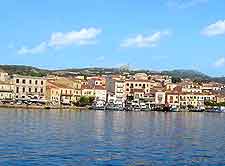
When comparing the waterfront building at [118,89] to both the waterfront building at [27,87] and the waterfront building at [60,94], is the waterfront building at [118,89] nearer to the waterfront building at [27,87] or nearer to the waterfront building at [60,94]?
the waterfront building at [60,94]

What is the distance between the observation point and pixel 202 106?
15175cm

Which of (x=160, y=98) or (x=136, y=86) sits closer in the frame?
(x=160, y=98)

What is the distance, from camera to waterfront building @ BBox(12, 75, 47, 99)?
4983 inches

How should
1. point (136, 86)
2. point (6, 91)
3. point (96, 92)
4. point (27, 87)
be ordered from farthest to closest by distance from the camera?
1. point (136, 86)
2. point (96, 92)
3. point (27, 87)
4. point (6, 91)

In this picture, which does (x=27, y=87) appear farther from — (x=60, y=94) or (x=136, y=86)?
(x=136, y=86)

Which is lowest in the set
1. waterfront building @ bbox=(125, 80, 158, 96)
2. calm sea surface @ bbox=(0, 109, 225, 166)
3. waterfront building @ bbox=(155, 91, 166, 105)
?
calm sea surface @ bbox=(0, 109, 225, 166)

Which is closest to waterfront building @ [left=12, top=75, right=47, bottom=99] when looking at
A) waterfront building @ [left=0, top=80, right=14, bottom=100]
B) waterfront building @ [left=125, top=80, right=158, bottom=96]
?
waterfront building @ [left=0, top=80, right=14, bottom=100]

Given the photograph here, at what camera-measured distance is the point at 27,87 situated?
127312 millimetres

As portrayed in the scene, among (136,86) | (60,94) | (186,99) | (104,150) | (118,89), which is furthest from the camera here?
(186,99)

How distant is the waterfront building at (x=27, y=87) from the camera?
415 feet

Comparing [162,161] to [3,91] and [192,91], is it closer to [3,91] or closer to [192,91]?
[3,91]

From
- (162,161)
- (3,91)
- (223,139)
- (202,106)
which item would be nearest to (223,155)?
(162,161)

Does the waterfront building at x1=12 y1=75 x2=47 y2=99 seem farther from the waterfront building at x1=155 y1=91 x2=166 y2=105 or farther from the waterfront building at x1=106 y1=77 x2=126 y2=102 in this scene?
the waterfront building at x1=155 y1=91 x2=166 y2=105

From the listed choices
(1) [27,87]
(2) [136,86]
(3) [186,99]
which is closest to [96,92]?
(2) [136,86]
